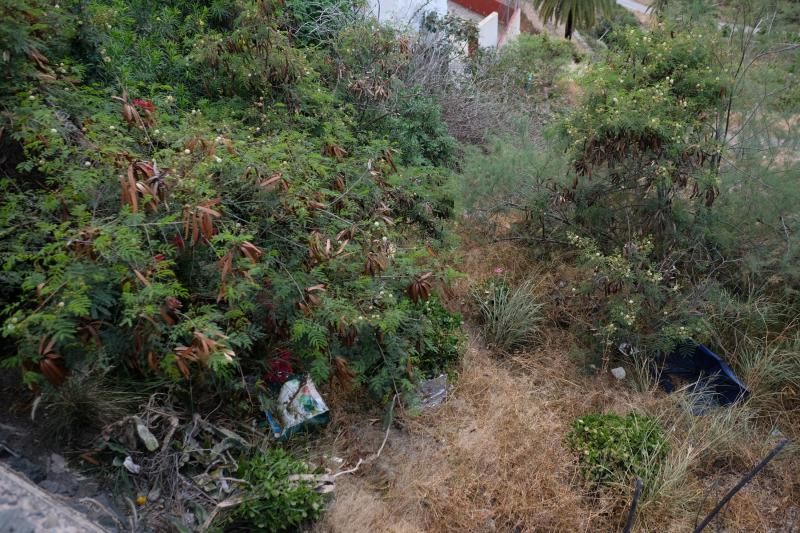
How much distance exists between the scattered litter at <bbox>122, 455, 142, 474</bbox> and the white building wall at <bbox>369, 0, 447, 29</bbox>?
254 inches

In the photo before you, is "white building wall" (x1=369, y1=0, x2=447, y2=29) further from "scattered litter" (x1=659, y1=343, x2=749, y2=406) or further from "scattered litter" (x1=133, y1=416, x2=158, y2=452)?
"scattered litter" (x1=133, y1=416, x2=158, y2=452)

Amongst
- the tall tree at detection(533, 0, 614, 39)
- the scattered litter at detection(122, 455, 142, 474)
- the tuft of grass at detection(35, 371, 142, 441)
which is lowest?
the scattered litter at detection(122, 455, 142, 474)

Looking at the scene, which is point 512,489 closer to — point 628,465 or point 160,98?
point 628,465

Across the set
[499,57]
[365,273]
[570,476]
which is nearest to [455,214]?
[365,273]

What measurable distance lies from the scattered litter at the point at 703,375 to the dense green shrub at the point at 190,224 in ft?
5.29

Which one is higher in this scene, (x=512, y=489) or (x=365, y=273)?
(x=365, y=273)

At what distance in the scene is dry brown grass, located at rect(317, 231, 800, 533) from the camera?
10.1 feet

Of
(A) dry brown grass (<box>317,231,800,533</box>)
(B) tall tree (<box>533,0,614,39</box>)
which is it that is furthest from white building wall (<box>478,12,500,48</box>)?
(A) dry brown grass (<box>317,231,800,533</box>)

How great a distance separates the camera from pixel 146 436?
2.70m

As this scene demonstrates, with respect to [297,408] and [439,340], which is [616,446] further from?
[297,408]

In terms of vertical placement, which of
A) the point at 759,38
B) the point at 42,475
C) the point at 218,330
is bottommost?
the point at 42,475

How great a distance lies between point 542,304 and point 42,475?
3.33m

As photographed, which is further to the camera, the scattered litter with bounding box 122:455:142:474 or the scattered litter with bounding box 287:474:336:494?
the scattered litter with bounding box 287:474:336:494

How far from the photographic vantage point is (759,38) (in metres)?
4.69
